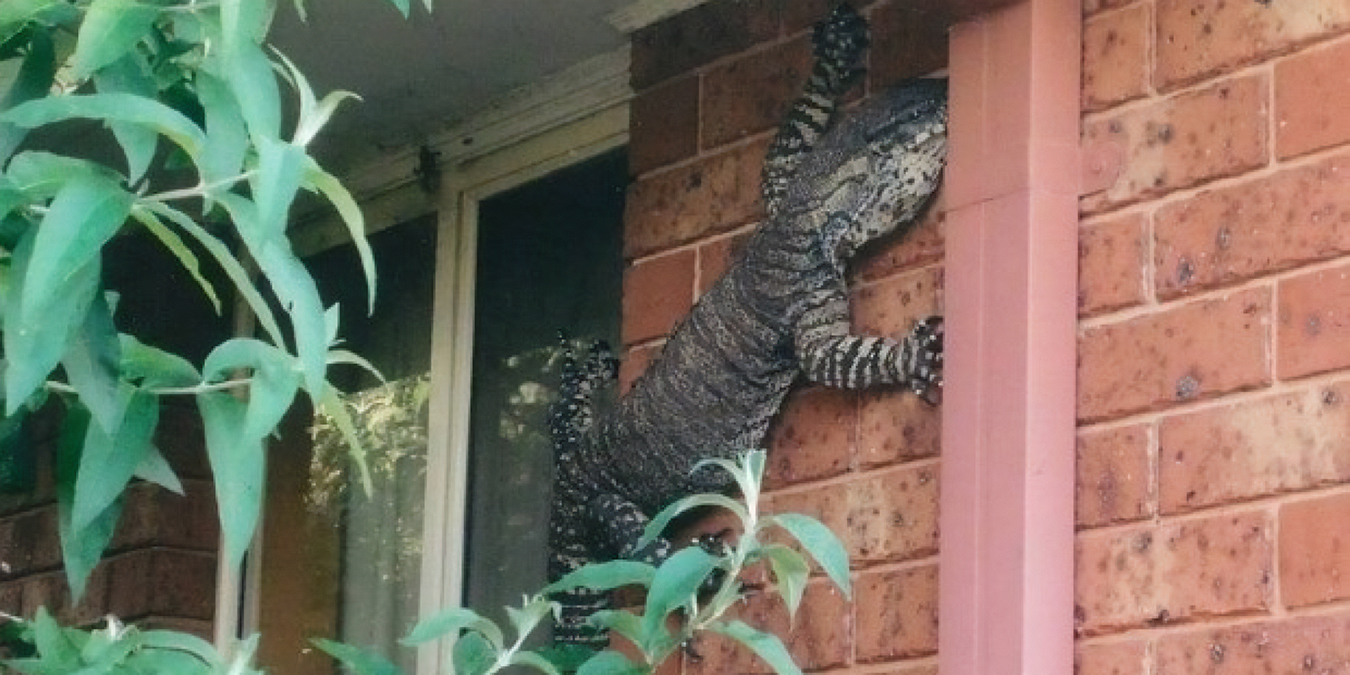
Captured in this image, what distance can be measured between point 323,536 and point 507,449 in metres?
0.73

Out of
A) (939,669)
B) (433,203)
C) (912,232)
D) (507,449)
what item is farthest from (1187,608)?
(433,203)

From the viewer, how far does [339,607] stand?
522 centimetres

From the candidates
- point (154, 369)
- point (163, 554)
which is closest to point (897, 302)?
point (154, 369)

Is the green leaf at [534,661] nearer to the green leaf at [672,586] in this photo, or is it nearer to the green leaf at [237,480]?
the green leaf at [672,586]

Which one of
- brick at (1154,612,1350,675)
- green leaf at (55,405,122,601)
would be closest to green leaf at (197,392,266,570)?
green leaf at (55,405,122,601)

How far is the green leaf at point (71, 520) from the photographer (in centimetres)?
182

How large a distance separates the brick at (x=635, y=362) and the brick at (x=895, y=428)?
1.96ft

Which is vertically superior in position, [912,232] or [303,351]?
[912,232]

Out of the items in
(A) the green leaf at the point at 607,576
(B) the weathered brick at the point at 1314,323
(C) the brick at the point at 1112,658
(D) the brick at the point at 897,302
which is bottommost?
(A) the green leaf at the point at 607,576

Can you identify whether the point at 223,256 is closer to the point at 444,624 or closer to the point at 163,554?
the point at 444,624

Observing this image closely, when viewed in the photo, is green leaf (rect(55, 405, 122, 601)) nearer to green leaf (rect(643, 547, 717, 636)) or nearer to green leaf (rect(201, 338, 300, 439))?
green leaf (rect(201, 338, 300, 439))

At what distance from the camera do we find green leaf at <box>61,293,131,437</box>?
1738 millimetres

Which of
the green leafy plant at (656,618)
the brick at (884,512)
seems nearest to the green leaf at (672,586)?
the green leafy plant at (656,618)

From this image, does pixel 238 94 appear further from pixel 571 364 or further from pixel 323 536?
pixel 323 536
